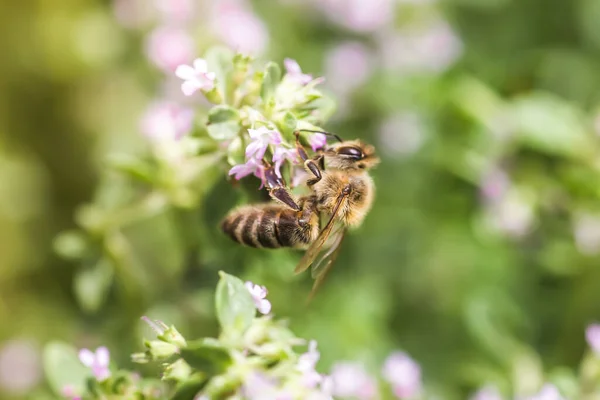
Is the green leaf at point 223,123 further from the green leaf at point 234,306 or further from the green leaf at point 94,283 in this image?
the green leaf at point 94,283

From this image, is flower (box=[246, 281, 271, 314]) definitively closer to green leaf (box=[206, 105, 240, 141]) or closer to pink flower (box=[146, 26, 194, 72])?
green leaf (box=[206, 105, 240, 141])

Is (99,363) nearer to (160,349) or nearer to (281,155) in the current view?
(160,349)

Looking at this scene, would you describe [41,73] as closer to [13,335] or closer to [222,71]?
[13,335]

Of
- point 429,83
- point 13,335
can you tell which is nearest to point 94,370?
point 13,335

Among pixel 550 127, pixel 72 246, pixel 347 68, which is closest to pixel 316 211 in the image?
pixel 72 246

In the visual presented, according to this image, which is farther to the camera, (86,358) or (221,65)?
(221,65)

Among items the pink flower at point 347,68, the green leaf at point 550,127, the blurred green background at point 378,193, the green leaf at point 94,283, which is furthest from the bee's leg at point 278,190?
the pink flower at point 347,68

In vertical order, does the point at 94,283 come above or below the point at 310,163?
below
